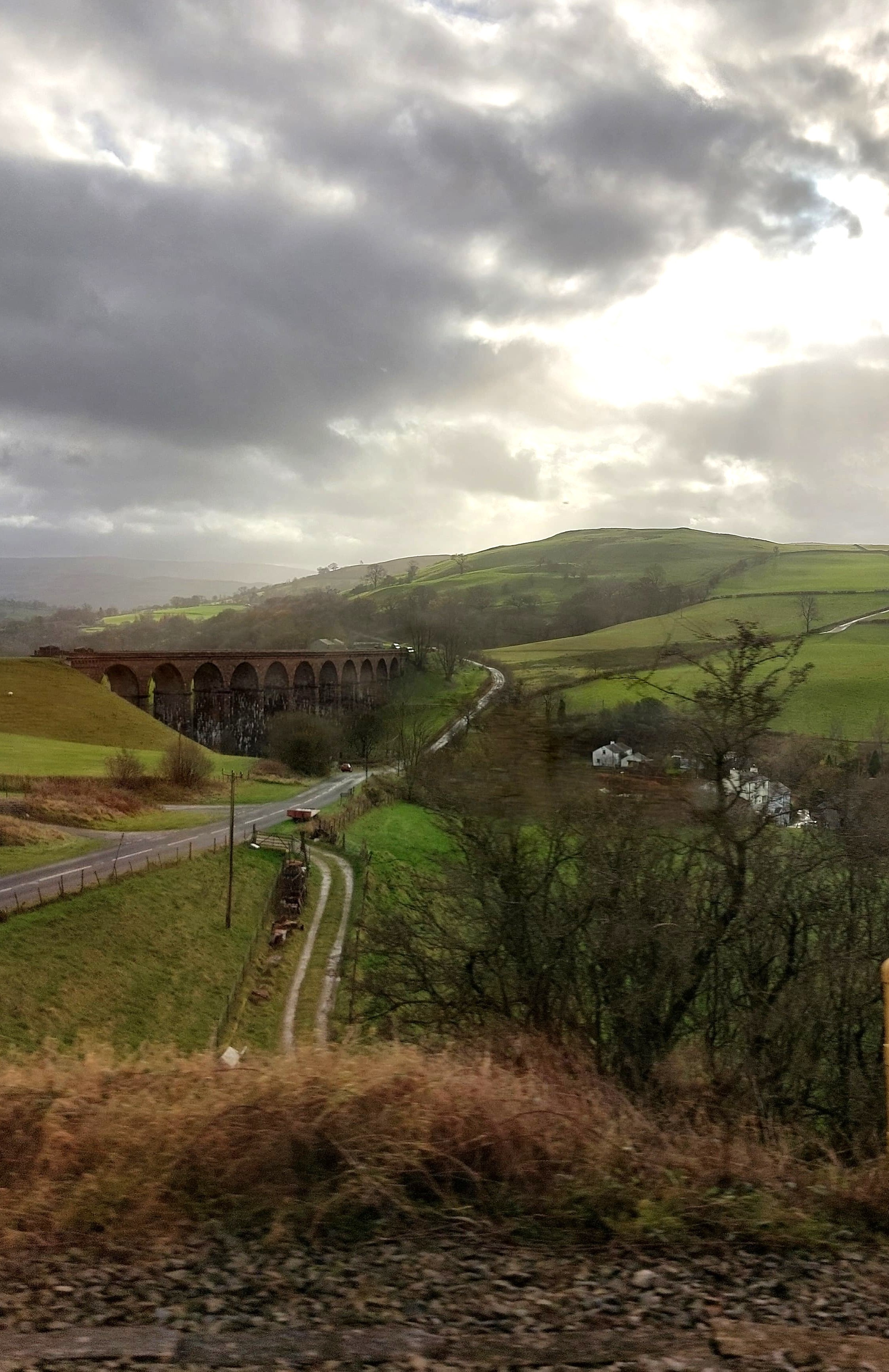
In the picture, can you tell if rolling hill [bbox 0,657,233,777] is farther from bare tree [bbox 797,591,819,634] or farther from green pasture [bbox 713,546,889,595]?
green pasture [bbox 713,546,889,595]

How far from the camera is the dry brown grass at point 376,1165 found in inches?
146

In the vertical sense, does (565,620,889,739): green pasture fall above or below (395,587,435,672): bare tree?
below

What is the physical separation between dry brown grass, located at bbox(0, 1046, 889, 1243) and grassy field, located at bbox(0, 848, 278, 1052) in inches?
478

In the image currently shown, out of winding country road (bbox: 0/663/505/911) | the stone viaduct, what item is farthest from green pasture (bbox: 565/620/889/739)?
the stone viaduct

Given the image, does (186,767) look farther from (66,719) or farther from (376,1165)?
(376,1165)

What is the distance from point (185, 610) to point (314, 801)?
442ft

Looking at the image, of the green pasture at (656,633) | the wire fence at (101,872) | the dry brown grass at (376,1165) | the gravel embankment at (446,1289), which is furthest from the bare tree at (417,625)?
the gravel embankment at (446,1289)

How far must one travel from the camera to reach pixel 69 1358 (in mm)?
2777

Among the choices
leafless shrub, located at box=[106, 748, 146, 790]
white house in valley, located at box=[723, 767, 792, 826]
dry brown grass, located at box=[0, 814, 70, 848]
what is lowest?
dry brown grass, located at box=[0, 814, 70, 848]

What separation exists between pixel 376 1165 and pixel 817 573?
11070 cm

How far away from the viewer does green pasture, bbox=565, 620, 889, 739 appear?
1116 centimetres

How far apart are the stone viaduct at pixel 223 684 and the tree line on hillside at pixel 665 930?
5677 cm

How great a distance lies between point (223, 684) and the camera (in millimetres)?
70750

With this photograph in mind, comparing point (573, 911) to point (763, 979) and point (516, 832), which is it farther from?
point (763, 979)
